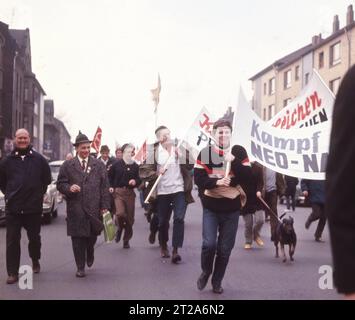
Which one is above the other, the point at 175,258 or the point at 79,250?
the point at 79,250

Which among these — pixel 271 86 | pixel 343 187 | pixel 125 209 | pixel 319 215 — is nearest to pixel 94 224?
pixel 125 209

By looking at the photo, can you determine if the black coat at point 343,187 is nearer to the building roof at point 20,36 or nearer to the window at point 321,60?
the window at point 321,60

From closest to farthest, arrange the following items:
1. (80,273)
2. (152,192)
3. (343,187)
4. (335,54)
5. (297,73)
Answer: (343,187) < (80,273) < (152,192) < (335,54) < (297,73)

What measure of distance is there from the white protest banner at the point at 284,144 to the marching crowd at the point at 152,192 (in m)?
0.19

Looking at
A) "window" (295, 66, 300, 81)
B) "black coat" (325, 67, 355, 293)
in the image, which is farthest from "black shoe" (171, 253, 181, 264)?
"window" (295, 66, 300, 81)

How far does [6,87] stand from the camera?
1896 inches

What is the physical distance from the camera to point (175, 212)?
8.93 metres

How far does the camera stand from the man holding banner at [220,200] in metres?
6.41

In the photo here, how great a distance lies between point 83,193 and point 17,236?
3.15 ft

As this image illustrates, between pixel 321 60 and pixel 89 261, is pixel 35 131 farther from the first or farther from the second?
pixel 89 261

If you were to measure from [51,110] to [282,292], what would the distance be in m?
96.9

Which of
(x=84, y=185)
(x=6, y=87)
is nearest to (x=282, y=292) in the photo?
(x=84, y=185)

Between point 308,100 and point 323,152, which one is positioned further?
point 308,100

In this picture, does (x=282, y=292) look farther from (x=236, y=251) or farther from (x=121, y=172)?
(x=121, y=172)
